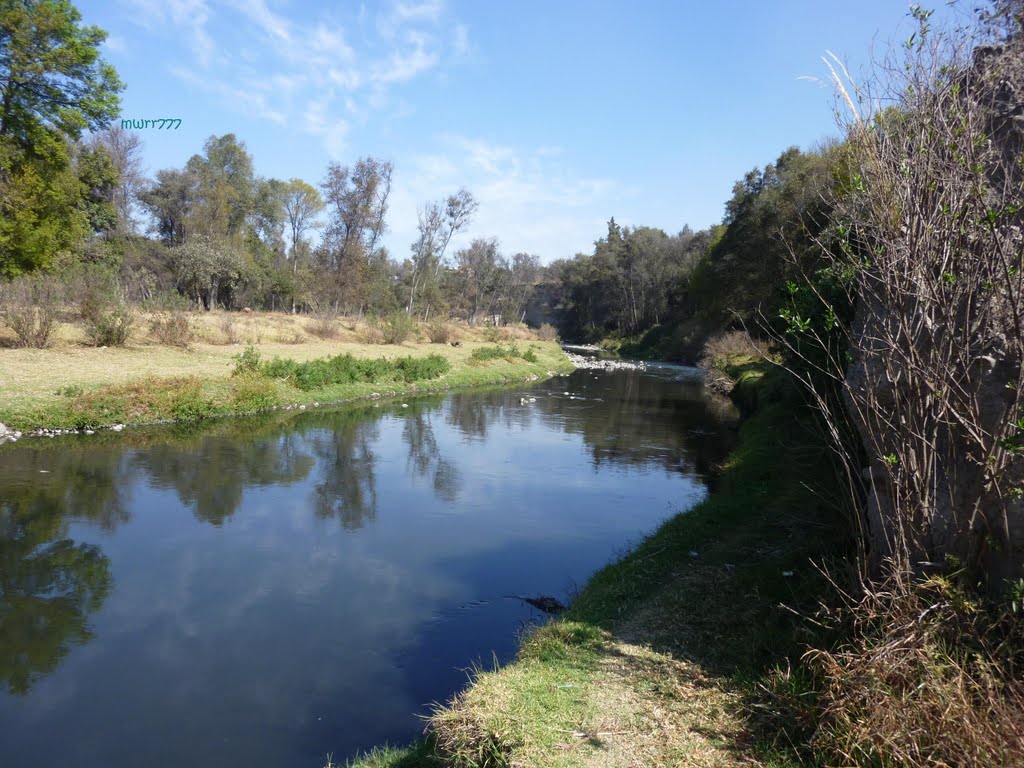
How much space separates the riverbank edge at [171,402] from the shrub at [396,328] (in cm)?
1002

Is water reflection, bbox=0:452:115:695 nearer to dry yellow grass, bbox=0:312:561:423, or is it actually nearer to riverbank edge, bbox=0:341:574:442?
riverbank edge, bbox=0:341:574:442

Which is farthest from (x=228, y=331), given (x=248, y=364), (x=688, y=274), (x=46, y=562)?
(x=688, y=274)

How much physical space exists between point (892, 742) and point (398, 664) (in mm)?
4806

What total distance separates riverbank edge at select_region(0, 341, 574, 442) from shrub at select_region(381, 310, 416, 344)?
1002 cm

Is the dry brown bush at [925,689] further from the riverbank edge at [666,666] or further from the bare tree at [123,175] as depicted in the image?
the bare tree at [123,175]

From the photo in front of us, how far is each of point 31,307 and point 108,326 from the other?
7.77ft

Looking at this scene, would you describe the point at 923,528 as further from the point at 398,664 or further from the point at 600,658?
the point at 398,664

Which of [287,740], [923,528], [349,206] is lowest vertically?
[287,740]

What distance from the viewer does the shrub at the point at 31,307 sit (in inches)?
814

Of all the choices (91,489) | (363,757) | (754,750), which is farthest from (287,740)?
(91,489)

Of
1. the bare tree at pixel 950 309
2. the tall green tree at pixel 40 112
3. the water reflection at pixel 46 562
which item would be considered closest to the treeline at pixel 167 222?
the tall green tree at pixel 40 112

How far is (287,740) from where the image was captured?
18.6 ft

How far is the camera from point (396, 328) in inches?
→ 1475

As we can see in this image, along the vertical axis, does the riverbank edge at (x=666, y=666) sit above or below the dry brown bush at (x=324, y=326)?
below
